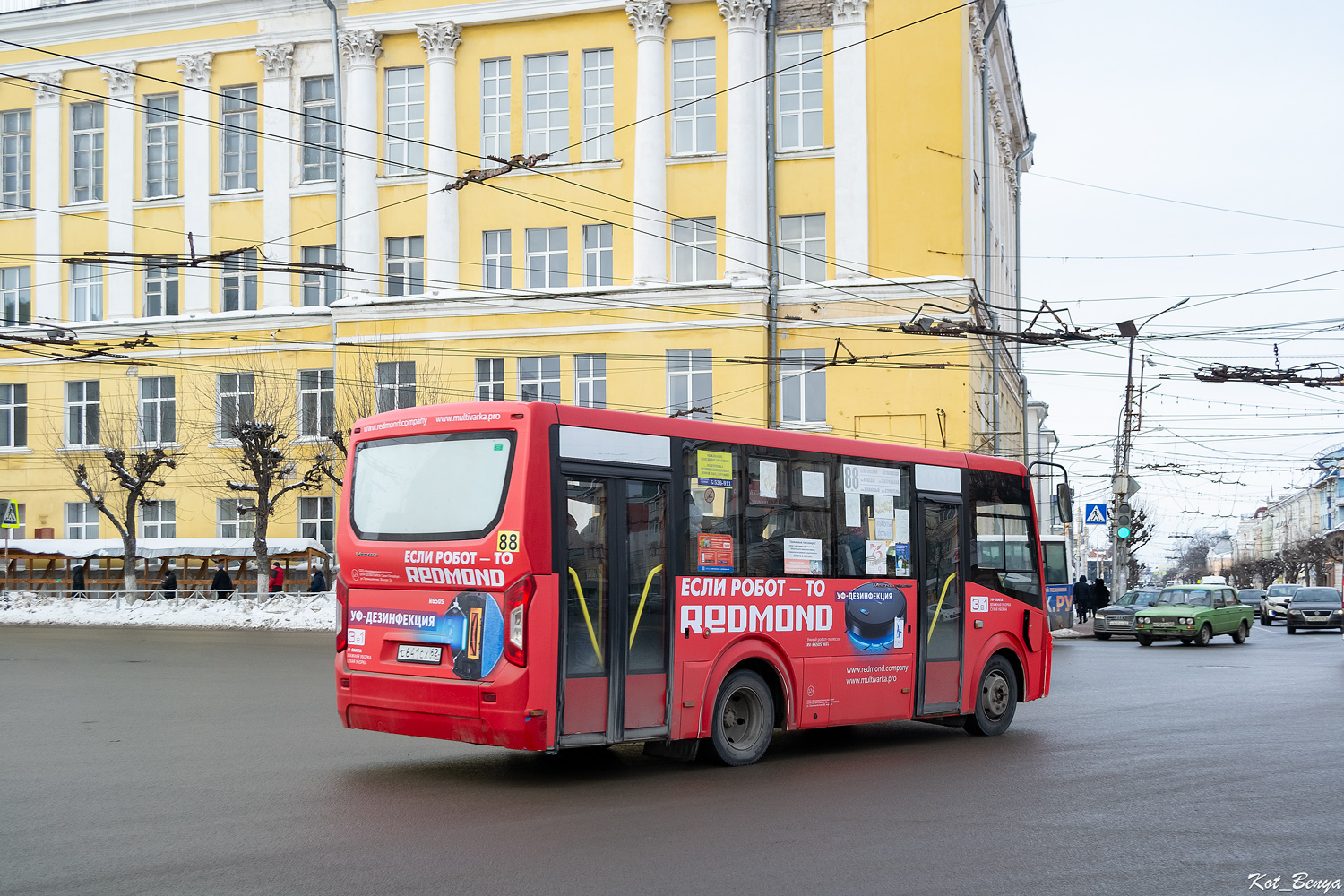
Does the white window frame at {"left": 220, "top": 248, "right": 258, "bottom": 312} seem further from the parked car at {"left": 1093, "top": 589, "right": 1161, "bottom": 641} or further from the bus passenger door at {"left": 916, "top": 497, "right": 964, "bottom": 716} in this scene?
the bus passenger door at {"left": 916, "top": 497, "right": 964, "bottom": 716}

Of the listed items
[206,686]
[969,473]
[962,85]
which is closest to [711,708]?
[969,473]

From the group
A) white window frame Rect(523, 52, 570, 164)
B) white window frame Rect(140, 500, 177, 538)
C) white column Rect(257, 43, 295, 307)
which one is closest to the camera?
white window frame Rect(523, 52, 570, 164)

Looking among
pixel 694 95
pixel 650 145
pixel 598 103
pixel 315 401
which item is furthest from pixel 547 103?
A: pixel 315 401

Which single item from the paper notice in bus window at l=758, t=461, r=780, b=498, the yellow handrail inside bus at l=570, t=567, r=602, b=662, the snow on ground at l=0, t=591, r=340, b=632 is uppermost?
the paper notice in bus window at l=758, t=461, r=780, b=498

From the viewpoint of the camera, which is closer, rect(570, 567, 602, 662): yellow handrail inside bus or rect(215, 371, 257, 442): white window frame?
rect(570, 567, 602, 662): yellow handrail inside bus

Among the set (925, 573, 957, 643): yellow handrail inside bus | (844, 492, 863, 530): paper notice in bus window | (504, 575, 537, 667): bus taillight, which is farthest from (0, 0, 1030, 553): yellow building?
(504, 575, 537, 667): bus taillight

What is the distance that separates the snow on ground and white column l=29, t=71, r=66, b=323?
1088cm

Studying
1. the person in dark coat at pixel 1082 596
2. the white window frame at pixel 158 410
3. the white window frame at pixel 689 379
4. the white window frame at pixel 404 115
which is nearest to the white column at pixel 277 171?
the white window frame at pixel 404 115

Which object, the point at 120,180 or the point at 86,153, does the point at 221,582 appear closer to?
the point at 120,180

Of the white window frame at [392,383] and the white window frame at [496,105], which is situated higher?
the white window frame at [496,105]

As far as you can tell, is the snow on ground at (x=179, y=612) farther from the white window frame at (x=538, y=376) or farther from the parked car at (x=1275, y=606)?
the parked car at (x=1275, y=606)

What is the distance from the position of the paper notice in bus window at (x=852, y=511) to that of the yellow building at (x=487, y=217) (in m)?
22.2

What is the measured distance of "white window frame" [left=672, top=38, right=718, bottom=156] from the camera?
3994 centimetres

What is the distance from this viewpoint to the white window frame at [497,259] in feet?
135
